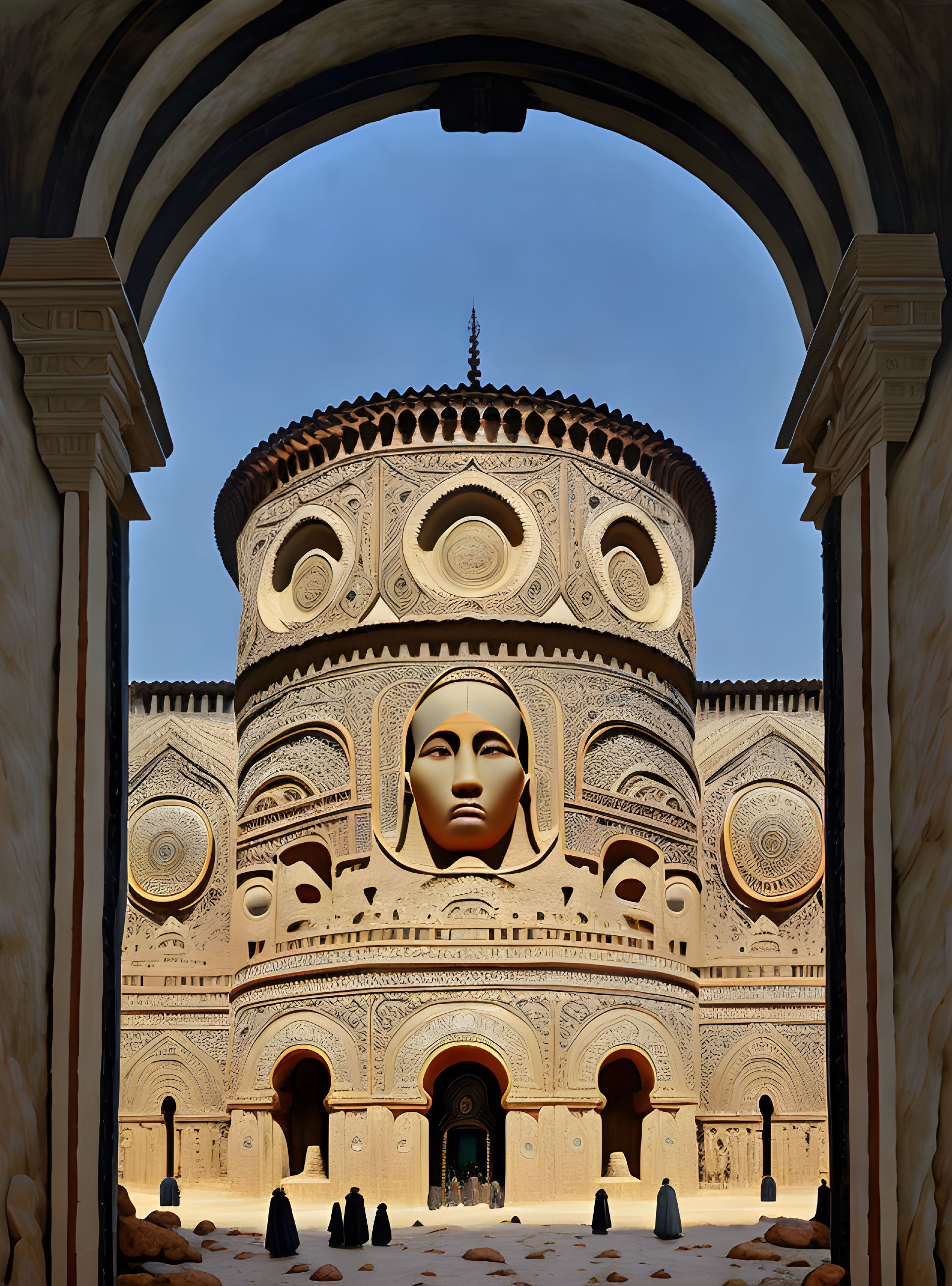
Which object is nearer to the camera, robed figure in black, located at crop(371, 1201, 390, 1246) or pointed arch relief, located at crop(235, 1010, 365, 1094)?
robed figure in black, located at crop(371, 1201, 390, 1246)

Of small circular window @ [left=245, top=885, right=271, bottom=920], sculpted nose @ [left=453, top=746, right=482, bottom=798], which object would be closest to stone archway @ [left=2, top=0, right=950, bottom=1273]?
sculpted nose @ [left=453, top=746, right=482, bottom=798]

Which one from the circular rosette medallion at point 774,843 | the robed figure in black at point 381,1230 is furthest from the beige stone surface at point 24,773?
the circular rosette medallion at point 774,843

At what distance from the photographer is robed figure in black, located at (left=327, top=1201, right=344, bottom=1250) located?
12742 mm

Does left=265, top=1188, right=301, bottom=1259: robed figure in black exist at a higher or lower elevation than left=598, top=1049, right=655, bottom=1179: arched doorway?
higher

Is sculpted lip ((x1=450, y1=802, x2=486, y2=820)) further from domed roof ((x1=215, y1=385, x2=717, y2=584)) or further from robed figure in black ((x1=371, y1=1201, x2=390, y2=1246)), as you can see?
robed figure in black ((x1=371, y1=1201, x2=390, y2=1246))

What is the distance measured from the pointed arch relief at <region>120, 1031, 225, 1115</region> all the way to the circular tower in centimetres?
321

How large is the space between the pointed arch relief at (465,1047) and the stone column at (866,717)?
12.7 m

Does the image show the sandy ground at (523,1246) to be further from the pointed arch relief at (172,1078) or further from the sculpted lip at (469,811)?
the sculpted lip at (469,811)

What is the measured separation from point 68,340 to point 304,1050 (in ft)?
50.4

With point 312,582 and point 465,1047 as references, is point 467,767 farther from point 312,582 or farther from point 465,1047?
point 312,582

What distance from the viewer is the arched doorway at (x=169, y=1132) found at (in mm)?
23469

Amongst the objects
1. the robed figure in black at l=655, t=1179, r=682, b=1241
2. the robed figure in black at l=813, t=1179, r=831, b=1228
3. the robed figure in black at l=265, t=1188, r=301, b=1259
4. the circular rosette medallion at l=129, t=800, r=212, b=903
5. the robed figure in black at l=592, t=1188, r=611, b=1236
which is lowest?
the robed figure in black at l=592, t=1188, r=611, b=1236

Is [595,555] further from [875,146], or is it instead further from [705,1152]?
[875,146]

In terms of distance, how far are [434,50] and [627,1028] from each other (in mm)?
14924
